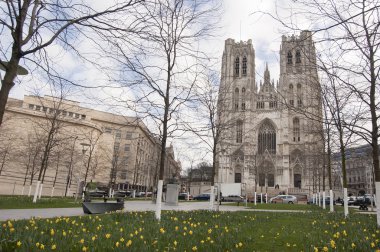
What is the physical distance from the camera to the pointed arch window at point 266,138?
71188mm

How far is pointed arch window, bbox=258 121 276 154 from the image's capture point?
71.2m

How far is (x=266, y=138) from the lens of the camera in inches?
2835

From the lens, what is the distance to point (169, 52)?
1156 centimetres

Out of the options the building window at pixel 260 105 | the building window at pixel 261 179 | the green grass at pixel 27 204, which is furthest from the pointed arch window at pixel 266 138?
the green grass at pixel 27 204

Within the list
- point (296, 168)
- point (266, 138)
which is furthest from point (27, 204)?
point (266, 138)

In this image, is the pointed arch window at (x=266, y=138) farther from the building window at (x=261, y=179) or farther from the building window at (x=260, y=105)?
the building window at (x=261, y=179)

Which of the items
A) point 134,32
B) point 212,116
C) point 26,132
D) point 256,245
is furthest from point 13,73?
point 26,132

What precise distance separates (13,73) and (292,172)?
6771cm

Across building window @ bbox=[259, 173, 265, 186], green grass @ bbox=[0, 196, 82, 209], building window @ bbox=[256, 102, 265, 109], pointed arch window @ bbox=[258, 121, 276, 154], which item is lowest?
green grass @ bbox=[0, 196, 82, 209]

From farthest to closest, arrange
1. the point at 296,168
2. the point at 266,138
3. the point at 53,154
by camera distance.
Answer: the point at 266,138 → the point at 296,168 → the point at 53,154

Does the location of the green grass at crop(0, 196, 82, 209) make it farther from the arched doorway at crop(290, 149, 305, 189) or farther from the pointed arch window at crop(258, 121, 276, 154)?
the pointed arch window at crop(258, 121, 276, 154)

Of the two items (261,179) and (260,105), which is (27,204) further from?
(260,105)

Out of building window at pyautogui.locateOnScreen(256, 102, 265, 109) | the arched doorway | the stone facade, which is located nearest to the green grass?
the stone facade

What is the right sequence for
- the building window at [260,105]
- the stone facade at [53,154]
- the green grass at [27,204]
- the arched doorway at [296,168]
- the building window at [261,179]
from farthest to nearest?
1. the building window at [260,105]
2. the building window at [261,179]
3. the arched doorway at [296,168]
4. the stone facade at [53,154]
5. the green grass at [27,204]
